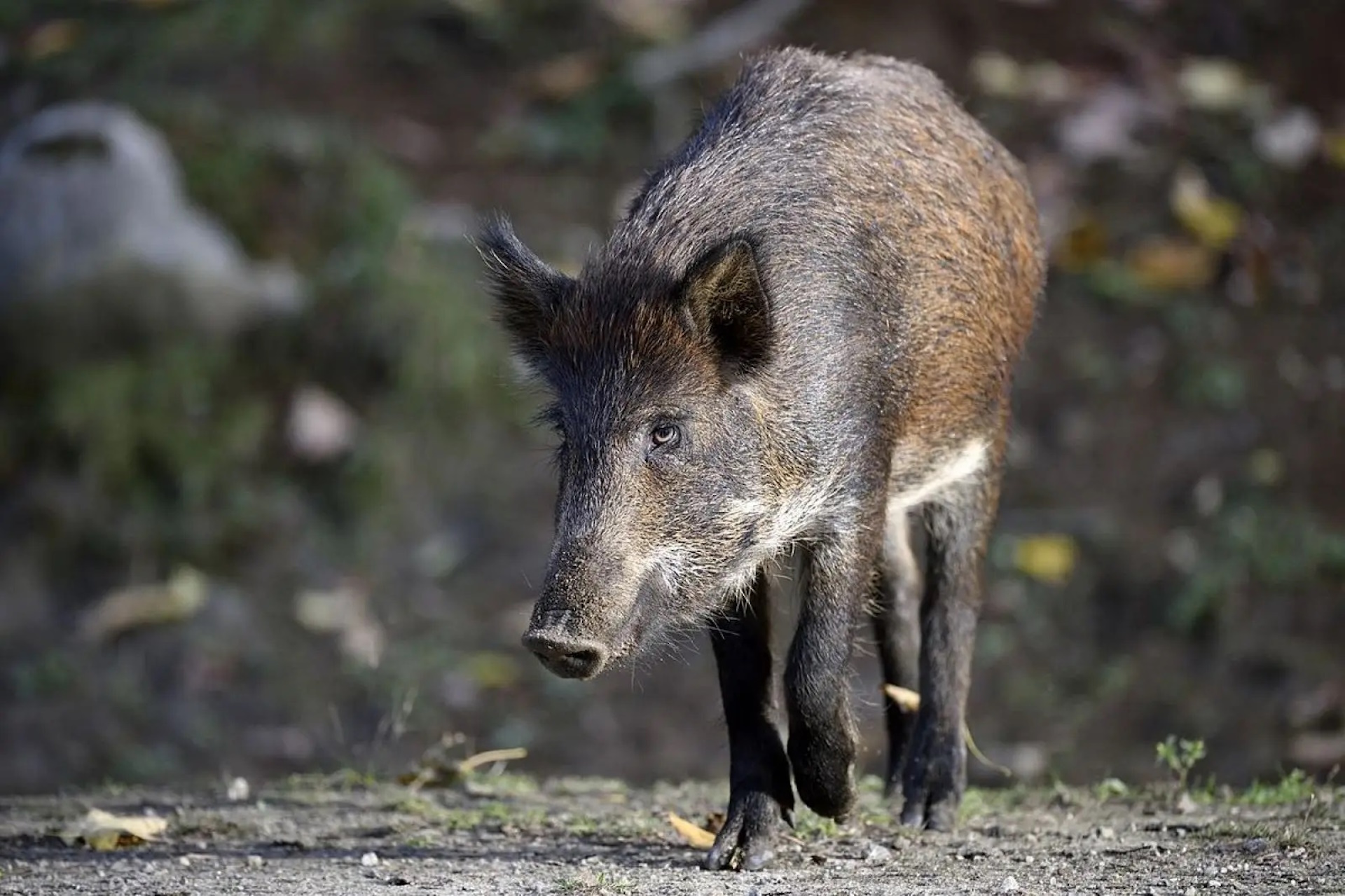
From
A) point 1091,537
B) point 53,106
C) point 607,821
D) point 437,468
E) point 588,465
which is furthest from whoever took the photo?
point 53,106

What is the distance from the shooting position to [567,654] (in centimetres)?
475

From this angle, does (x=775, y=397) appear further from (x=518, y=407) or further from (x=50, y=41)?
(x=50, y=41)

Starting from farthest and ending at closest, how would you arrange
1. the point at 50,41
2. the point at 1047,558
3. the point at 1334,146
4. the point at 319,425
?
1. the point at 50,41
2. the point at 1334,146
3. the point at 319,425
4. the point at 1047,558

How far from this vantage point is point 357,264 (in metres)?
11.0

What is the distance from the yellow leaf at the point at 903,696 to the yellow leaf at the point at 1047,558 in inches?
136

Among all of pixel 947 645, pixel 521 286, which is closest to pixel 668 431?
pixel 521 286

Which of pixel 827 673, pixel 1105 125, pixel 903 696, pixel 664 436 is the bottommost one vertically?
pixel 827 673

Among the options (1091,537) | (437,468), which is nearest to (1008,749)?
(1091,537)

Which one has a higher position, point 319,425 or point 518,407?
point 518,407

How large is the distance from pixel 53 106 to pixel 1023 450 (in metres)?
5.86

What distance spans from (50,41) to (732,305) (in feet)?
27.1

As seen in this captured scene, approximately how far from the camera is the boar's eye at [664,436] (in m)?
5.21

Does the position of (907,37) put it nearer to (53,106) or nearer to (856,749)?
(53,106)

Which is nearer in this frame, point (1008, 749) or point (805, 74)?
point (805, 74)
